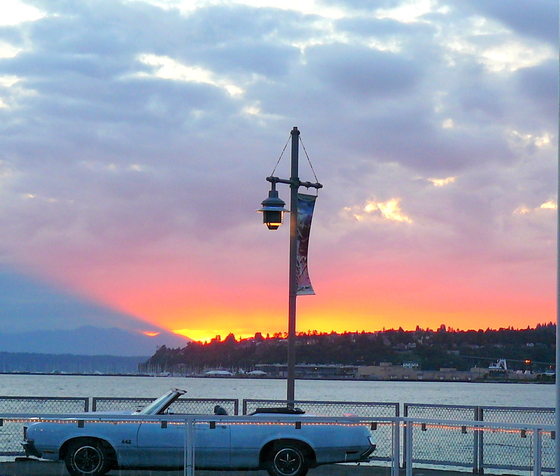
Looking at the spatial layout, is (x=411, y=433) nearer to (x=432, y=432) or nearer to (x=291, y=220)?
(x=432, y=432)

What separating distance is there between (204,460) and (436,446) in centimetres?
375

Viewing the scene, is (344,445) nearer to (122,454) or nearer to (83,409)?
(122,454)

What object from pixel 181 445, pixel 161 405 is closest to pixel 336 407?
pixel 161 405

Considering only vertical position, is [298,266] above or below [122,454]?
above

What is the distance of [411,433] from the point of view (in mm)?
13117

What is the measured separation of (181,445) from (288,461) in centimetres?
159

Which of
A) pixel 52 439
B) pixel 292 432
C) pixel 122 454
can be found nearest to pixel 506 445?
pixel 292 432

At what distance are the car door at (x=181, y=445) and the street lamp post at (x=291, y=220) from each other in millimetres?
4763

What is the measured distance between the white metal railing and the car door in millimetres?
64

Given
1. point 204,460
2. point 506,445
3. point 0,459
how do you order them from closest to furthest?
point 204,460
point 506,445
point 0,459

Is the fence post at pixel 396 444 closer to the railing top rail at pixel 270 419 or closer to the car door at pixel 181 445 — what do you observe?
the railing top rail at pixel 270 419

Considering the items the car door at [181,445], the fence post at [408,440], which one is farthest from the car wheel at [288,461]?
the fence post at [408,440]

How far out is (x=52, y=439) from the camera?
13.9 meters

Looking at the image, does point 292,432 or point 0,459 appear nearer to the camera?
point 292,432
